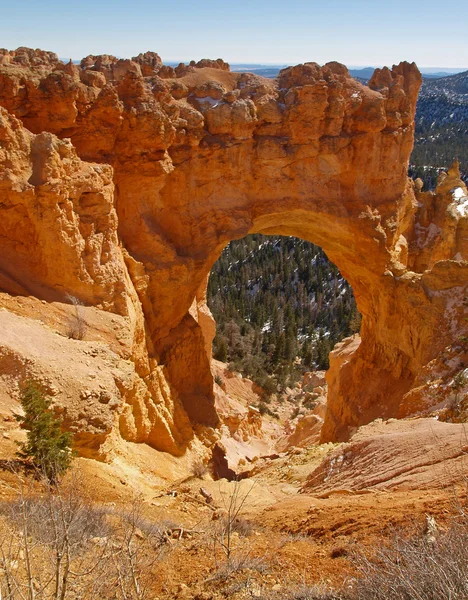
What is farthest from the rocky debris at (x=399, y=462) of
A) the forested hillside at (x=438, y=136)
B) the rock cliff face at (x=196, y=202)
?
the forested hillside at (x=438, y=136)

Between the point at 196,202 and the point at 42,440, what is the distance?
11083 millimetres

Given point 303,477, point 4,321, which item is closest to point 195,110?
point 4,321

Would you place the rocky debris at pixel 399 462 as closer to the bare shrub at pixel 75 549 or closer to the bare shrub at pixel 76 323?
the bare shrub at pixel 75 549

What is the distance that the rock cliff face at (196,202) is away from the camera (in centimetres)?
1245

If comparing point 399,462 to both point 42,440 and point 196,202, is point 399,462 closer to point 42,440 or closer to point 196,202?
point 42,440

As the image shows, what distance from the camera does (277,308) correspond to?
49.3m

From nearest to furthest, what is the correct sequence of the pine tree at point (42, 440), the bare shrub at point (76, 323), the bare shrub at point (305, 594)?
1. the bare shrub at point (305, 594)
2. the pine tree at point (42, 440)
3. the bare shrub at point (76, 323)

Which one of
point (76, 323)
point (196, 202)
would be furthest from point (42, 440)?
point (196, 202)

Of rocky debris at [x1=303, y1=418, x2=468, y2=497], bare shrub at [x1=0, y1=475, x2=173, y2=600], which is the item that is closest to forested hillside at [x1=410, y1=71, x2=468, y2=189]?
rocky debris at [x1=303, y1=418, x2=468, y2=497]

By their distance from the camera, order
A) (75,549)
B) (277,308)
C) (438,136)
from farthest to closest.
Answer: (438,136)
(277,308)
(75,549)

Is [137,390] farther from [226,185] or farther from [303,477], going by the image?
[226,185]

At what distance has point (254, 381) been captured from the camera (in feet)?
109

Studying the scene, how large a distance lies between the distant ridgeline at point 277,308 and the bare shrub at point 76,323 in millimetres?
22039

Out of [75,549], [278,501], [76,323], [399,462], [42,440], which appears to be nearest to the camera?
[75,549]
